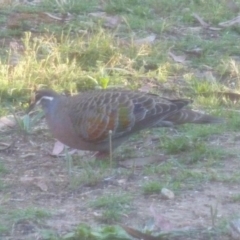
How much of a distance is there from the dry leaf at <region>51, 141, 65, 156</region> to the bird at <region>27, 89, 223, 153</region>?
182 millimetres

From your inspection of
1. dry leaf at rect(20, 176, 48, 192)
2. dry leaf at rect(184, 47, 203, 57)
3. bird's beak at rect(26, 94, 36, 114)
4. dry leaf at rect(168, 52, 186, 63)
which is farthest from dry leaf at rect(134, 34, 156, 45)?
dry leaf at rect(20, 176, 48, 192)

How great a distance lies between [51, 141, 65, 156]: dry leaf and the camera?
681cm

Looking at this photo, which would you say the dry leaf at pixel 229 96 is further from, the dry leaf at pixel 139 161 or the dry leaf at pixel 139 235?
the dry leaf at pixel 139 235

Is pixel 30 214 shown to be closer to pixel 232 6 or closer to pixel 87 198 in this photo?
pixel 87 198

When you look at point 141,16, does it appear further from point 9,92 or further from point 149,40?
point 9,92

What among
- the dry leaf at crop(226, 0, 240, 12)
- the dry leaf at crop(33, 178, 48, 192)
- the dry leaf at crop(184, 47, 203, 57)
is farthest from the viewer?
the dry leaf at crop(226, 0, 240, 12)

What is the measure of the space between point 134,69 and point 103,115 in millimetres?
1998

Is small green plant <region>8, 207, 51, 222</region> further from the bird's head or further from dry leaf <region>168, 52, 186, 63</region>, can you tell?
dry leaf <region>168, 52, 186, 63</region>

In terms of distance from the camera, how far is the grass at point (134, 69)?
6109 millimetres

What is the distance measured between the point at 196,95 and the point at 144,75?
0.60 m

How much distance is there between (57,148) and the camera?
6.90m

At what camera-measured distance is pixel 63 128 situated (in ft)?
21.4

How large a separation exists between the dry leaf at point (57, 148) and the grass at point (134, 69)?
0.59 feet

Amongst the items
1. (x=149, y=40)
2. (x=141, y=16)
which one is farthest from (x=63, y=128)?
(x=141, y=16)
